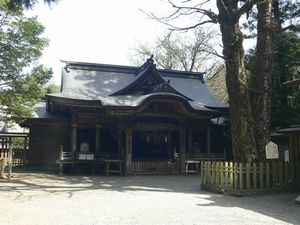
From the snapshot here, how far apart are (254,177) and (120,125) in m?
9.92

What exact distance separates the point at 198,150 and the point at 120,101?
6.59 meters

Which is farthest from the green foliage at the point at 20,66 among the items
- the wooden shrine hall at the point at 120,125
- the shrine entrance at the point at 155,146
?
the shrine entrance at the point at 155,146

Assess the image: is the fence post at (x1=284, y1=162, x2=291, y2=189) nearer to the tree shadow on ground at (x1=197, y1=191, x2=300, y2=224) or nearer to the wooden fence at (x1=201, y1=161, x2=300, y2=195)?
the wooden fence at (x1=201, y1=161, x2=300, y2=195)

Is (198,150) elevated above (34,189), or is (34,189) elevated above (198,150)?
(198,150)

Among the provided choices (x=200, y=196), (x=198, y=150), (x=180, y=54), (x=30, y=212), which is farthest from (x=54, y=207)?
(x=180, y=54)

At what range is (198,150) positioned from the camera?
75.6 feet

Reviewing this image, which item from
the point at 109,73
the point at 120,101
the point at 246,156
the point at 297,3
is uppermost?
the point at 297,3

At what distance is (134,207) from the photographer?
906cm

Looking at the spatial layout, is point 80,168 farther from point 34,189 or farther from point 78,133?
point 34,189

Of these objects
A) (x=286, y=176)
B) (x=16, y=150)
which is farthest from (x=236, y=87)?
(x=16, y=150)

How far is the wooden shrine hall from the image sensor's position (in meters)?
19.3

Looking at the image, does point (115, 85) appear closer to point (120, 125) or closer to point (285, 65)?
point (120, 125)

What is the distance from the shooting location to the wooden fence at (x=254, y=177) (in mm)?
11836

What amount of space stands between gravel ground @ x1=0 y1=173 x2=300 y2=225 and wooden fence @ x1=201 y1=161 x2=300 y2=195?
54 cm
